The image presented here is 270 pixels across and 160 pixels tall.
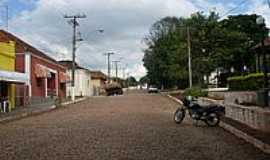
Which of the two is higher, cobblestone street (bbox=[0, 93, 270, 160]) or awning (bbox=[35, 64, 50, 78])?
awning (bbox=[35, 64, 50, 78])

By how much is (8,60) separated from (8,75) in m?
4.70

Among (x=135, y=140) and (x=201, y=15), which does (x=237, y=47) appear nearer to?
(x=201, y=15)

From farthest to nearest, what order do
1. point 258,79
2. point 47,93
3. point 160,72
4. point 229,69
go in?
point 160,72, point 229,69, point 47,93, point 258,79

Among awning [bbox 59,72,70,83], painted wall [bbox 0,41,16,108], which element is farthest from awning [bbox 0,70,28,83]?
awning [bbox 59,72,70,83]

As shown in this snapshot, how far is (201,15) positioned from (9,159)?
4707cm

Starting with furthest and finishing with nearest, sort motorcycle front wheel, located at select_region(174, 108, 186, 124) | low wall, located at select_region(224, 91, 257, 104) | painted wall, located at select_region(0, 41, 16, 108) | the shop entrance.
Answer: the shop entrance → painted wall, located at select_region(0, 41, 16, 108) → low wall, located at select_region(224, 91, 257, 104) → motorcycle front wheel, located at select_region(174, 108, 186, 124)

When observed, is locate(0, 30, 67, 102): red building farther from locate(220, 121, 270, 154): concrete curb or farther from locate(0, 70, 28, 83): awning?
locate(220, 121, 270, 154): concrete curb

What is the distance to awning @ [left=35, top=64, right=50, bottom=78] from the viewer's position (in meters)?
48.4

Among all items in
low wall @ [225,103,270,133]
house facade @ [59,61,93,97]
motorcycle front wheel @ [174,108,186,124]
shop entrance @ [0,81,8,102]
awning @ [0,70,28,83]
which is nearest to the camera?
low wall @ [225,103,270,133]

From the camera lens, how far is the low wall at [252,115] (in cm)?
1595

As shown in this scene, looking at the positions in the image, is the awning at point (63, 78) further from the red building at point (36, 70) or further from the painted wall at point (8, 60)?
the painted wall at point (8, 60)

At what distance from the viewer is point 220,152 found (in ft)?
41.0

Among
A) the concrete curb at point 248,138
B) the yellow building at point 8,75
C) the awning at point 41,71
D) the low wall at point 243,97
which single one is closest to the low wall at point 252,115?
the concrete curb at point 248,138

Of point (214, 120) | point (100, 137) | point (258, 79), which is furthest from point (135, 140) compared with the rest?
point (258, 79)
